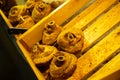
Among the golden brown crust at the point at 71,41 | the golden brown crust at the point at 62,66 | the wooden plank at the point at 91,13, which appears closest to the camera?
the golden brown crust at the point at 62,66

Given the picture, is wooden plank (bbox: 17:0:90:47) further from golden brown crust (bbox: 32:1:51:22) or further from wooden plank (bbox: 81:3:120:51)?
wooden plank (bbox: 81:3:120:51)

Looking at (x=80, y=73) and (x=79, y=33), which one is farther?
(x=79, y=33)

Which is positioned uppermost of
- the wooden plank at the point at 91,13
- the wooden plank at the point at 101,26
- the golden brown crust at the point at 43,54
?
the golden brown crust at the point at 43,54

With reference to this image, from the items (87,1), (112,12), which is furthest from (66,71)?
(87,1)

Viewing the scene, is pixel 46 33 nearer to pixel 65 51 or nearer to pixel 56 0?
pixel 65 51

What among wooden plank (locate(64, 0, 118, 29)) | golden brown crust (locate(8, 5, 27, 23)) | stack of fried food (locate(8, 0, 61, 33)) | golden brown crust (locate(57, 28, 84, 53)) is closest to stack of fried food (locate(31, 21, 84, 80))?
golden brown crust (locate(57, 28, 84, 53))

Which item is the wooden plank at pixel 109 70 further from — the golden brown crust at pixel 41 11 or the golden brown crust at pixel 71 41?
the golden brown crust at pixel 41 11

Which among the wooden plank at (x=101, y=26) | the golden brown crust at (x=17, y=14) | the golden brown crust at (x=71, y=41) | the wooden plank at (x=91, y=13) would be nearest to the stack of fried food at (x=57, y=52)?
the golden brown crust at (x=71, y=41)
